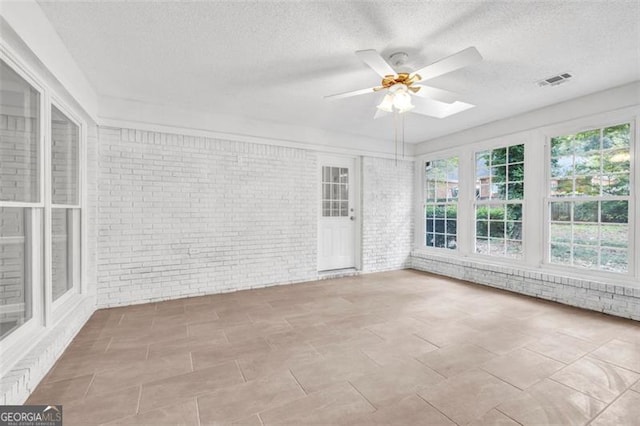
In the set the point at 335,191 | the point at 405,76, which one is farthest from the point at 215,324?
the point at 335,191

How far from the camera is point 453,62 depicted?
2324 millimetres

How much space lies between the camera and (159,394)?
2018 mm

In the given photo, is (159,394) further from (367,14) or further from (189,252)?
(367,14)

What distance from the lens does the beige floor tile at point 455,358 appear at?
2.34 meters

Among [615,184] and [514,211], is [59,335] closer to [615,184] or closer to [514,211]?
[514,211]

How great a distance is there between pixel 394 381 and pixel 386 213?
4.17m

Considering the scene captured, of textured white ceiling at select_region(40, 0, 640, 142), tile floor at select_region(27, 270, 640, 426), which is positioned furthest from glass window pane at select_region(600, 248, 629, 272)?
textured white ceiling at select_region(40, 0, 640, 142)

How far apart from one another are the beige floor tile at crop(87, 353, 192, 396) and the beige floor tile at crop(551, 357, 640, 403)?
111 inches

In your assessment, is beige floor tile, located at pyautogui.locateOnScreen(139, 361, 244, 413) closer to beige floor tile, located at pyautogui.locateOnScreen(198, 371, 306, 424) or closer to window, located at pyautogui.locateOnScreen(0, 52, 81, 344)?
beige floor tile, located at pyautogui.locateOnScreen(198, 371, 306, 424)

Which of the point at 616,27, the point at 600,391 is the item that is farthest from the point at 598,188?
the point at 600,391

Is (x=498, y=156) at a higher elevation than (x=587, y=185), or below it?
higher

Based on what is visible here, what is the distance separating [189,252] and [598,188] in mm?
5442

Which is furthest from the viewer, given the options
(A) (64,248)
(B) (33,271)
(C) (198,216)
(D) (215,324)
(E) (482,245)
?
(E) (482,245)

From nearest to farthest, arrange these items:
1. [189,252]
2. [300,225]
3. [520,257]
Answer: [189,252]
[520,257]
[300,225]
